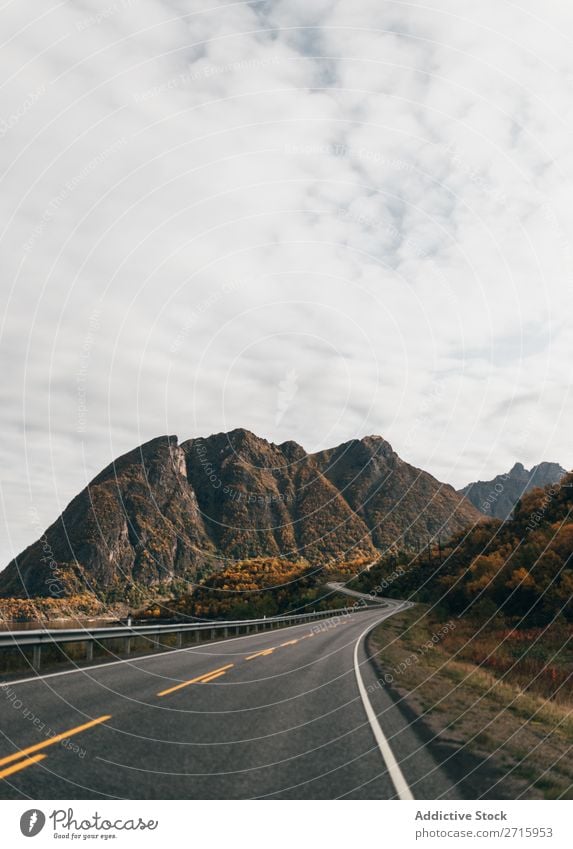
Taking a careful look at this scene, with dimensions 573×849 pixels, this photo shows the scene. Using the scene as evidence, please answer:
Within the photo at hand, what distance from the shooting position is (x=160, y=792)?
205 inches

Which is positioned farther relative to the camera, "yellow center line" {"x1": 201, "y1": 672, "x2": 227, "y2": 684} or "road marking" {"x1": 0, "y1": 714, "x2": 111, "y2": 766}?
"yellow center line" {"x1": 201, "y1": 672, "x2": 227, "y2": 684}

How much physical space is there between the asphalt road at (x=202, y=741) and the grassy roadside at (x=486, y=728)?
46cm

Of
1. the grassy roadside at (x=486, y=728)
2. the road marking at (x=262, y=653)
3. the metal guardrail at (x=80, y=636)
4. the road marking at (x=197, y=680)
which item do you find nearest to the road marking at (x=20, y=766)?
the grassy roadside at (x=486, y=728)

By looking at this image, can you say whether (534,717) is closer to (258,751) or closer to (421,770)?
(421,770)

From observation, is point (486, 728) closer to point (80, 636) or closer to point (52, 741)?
point (52, 741)

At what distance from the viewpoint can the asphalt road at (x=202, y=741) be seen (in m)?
5.43

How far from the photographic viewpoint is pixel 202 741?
23.2 feet

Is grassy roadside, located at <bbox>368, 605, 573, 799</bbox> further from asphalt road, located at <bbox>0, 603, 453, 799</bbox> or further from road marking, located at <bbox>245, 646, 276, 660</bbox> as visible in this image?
road marking, located at <bbox>245, 646, 276, 660</bbox>

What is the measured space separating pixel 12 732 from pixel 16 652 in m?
8.10
